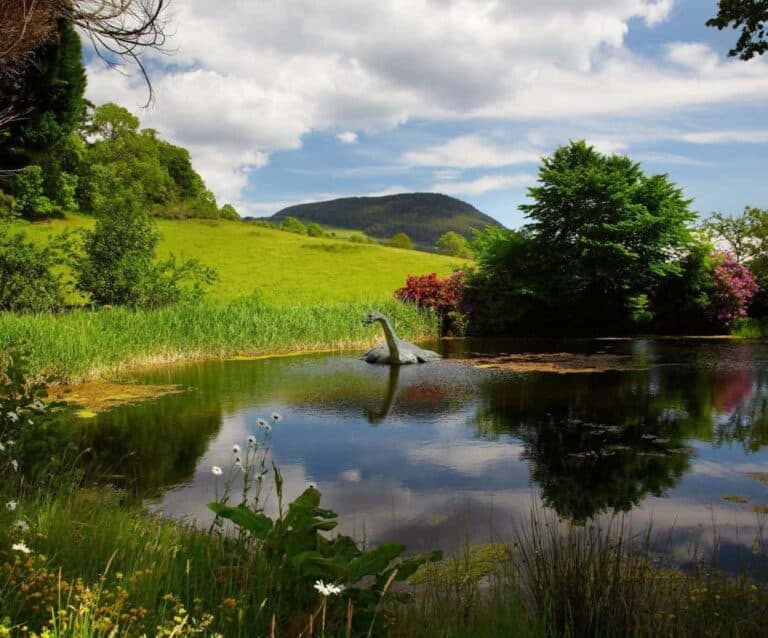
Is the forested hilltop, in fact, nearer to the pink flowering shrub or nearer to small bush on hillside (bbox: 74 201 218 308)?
small bush on hillside (bbox: 74 201 218 308)

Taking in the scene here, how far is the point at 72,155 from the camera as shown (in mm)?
46312

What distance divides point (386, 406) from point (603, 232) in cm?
1421

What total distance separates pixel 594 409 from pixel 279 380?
543 centimetres

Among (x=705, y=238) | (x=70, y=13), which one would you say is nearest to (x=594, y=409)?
(x=70, y=13)

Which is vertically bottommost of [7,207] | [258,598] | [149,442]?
[149,442]

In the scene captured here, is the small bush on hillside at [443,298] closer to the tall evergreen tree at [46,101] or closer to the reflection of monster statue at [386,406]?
the reflection of monster statue at [386,406]

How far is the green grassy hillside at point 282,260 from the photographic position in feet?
113

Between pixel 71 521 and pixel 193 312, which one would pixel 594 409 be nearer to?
pixel 71 521

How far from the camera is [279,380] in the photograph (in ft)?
39.3

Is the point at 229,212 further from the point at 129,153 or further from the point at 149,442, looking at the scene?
the point at 149,442

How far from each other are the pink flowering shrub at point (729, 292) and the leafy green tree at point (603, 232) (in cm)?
141

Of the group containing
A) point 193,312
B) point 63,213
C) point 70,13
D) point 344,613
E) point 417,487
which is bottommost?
point 417,487

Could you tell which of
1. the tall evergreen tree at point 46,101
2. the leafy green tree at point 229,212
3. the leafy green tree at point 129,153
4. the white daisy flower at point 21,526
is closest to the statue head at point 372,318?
the tall evergreen tree at point 46,101

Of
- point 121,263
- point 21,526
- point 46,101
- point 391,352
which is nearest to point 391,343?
point 391,352
